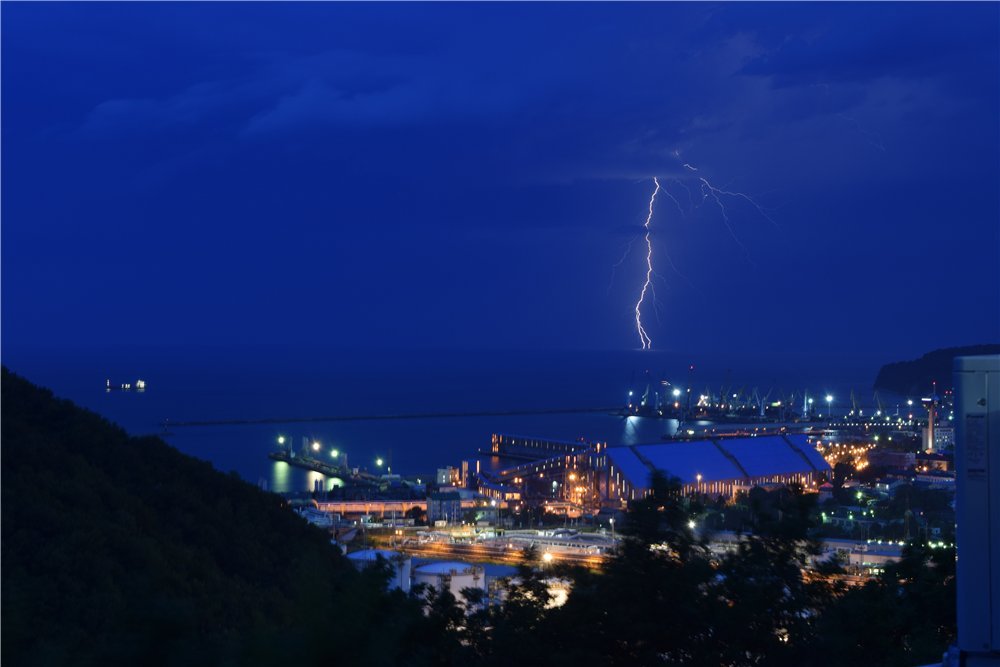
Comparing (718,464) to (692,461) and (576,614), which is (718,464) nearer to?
(692,461)

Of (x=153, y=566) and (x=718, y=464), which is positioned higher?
(x=153, y=566)

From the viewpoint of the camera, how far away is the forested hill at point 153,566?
178cm

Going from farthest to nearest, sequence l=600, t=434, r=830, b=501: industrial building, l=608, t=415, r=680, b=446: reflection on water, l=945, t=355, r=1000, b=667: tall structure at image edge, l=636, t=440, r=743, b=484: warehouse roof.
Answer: l=608, t=415, r=680, b=446: reflection on water < l=636, t=440, r=743, b=484: warehouse roof < l=600, t=434, r=830, b=501: industrial building < l=945, t=355, r=1000, b=667: tall structure at image edge

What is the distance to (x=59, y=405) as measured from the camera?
269 inches

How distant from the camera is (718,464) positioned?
17656 millimetres

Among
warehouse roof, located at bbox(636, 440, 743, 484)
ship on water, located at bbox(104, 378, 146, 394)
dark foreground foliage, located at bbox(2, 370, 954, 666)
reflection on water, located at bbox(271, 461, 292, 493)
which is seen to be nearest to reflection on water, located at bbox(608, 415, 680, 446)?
warehouse roof, located at bbox(636, 440, 743, 484)

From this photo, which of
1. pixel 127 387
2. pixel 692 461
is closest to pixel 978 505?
pixel 692 461

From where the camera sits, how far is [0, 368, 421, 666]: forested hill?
5.85 feet

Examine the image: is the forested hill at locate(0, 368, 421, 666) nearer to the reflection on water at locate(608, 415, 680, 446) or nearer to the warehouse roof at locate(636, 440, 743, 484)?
the warehouse roof at locate(636, 440, 743, 484)

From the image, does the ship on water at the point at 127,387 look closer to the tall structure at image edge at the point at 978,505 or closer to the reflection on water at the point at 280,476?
the reflection on water at the point at 280,476

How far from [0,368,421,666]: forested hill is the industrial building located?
1003cm

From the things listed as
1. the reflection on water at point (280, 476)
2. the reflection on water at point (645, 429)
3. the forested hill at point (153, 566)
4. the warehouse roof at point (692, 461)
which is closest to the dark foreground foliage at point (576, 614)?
the forested hill at point (153, 566)

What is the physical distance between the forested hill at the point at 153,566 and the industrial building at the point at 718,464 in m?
10.0

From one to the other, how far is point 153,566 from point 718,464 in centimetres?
1459
